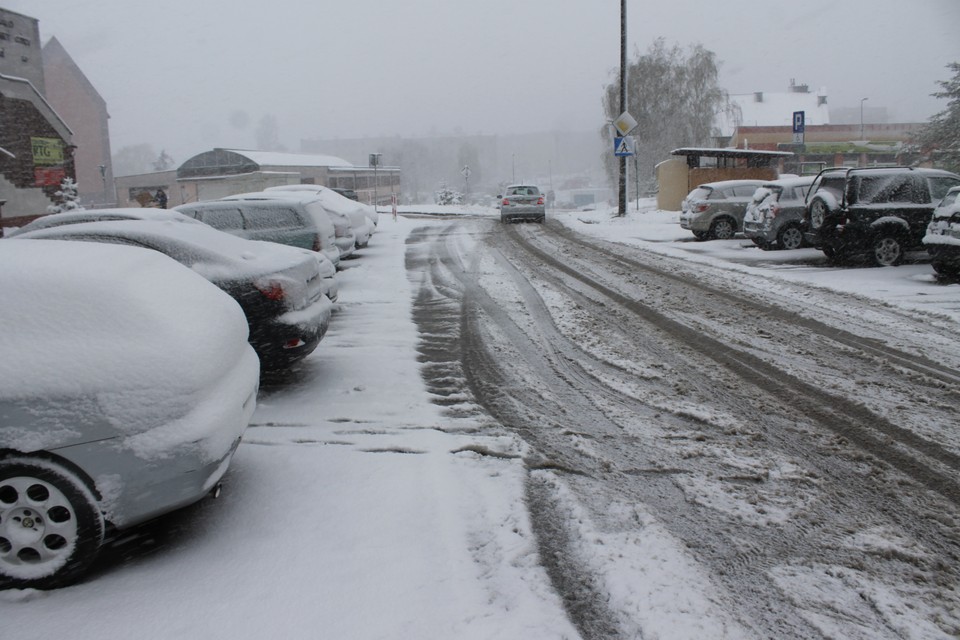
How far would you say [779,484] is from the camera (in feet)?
13.2

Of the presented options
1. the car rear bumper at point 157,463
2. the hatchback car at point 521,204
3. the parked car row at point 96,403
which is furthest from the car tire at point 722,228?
the car rear bumper at point 157,463

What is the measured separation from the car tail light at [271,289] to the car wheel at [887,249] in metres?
10.6

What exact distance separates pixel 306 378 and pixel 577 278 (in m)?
6.55

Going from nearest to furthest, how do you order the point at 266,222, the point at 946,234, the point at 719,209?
the point at 946,234
the point at 266,222
the point at 719,209

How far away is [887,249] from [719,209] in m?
6.13

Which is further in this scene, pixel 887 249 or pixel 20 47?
pixel 20 47

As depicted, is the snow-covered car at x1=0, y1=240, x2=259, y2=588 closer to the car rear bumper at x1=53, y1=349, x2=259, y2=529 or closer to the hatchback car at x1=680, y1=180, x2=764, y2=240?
the car rear bumper at x1=53, y1=349, x2=259, y2=529

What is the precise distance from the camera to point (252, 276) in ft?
19.6

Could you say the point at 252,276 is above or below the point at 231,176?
below

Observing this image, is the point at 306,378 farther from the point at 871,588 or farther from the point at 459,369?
the point at 871,588

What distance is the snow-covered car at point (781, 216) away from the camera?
14.7 metres

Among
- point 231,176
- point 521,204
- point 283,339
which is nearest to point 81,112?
point 231,176

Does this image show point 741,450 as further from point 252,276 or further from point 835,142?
point 835,142

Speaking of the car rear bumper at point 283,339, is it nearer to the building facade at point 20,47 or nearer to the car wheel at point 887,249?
the car wheel at point 887,249
